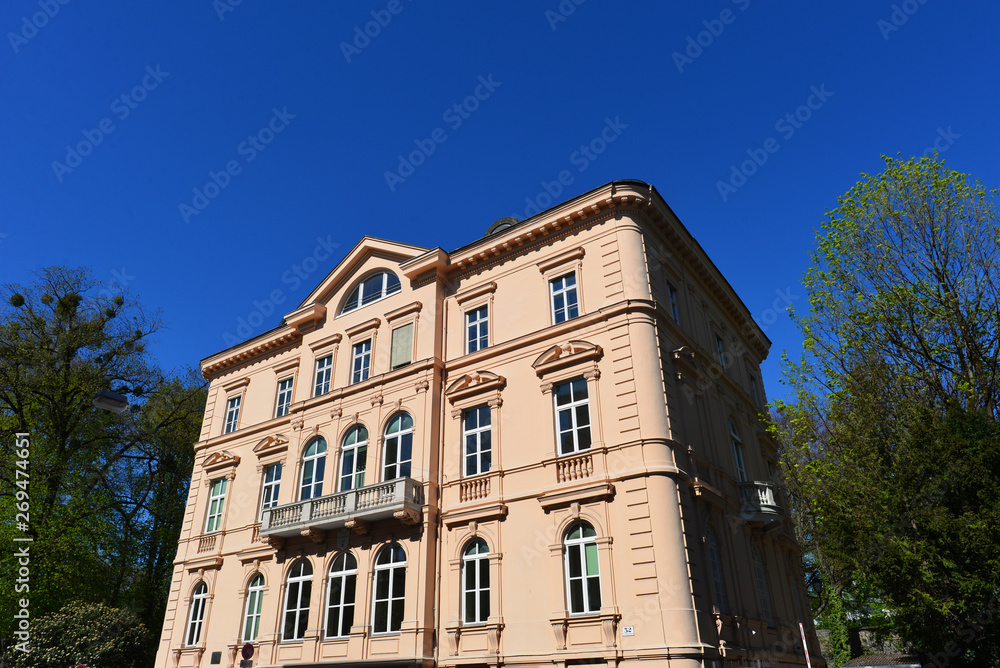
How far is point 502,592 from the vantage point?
57.9 ft

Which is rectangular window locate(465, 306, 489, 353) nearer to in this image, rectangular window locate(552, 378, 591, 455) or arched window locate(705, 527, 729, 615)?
rectangular window locate(552, 378, 591, 455)

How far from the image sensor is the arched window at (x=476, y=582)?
59.0ft

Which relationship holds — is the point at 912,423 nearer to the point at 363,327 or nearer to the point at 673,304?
the point at 673,304

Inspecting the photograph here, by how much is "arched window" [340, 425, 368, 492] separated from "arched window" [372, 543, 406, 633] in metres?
2.84

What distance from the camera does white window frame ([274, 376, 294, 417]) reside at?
88.6 feet

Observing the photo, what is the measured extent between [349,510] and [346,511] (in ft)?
0.35

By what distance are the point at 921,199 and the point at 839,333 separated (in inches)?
191

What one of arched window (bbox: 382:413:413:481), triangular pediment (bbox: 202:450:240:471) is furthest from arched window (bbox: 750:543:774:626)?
triangular pediment (bbox: 202:450:240:471)

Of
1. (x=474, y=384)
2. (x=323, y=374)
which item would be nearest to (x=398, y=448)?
(x=474, y=384)

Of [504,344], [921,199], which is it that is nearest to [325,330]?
[504,344]

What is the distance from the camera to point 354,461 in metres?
22.5

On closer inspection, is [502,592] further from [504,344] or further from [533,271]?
[533,271]

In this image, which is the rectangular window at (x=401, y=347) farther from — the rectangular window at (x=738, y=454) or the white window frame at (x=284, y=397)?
the rectangular window at (x=738, y=454)

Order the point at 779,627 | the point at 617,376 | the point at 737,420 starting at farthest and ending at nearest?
the point at 737,420, the point at 779,627, the point at 617,376
